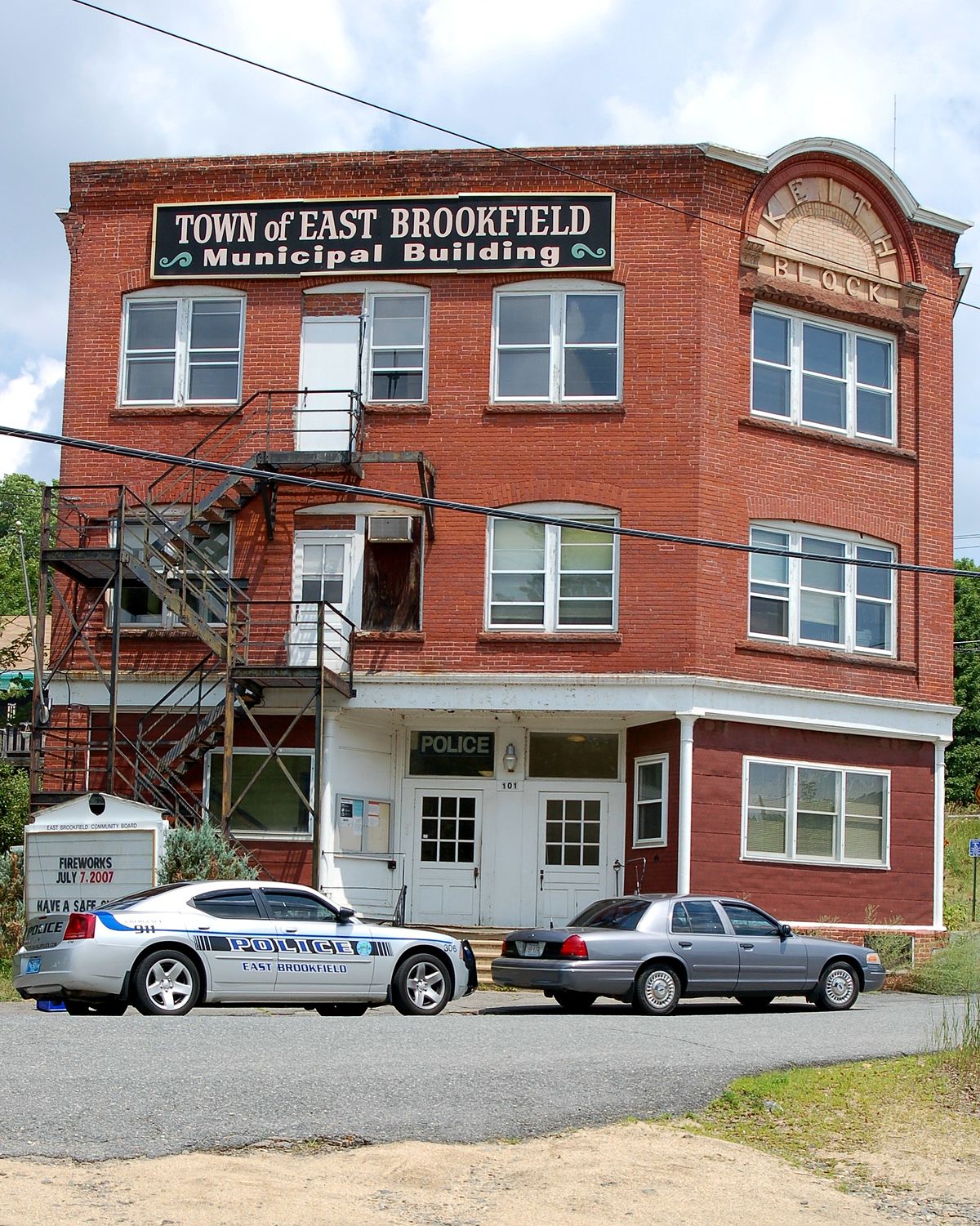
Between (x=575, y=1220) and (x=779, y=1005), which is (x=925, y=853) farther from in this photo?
(x=575, y=1220)

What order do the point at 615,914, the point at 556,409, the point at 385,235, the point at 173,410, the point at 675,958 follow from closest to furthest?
the point at 675,958
the point at 615,914
the point at 556,409
the point at 385,235
the point at 173,410

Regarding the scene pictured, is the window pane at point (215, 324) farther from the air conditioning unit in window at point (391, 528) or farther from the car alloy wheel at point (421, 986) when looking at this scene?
the car alloy wheel at point (421, 986)

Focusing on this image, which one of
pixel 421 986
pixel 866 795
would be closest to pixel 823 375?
pixel 866 795

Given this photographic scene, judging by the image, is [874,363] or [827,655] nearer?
[827,655]

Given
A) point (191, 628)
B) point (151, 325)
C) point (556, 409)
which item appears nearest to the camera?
point (191, 628)

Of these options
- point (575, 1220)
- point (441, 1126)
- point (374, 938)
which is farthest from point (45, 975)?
point (575, 1220)

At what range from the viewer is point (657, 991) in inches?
709

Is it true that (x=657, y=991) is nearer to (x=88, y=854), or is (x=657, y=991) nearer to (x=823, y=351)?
(x=88, y=854)

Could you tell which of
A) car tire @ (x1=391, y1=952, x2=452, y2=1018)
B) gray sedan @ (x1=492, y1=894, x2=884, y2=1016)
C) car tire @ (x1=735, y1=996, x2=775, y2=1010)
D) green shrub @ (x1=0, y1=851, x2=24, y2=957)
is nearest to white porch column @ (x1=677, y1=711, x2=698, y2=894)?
car tire @ (x1=735, y1=996, x2=775, y2=1010)

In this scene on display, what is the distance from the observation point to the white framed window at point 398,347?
1021 inches

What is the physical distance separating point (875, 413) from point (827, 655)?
428 centimetres

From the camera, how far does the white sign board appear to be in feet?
61.7

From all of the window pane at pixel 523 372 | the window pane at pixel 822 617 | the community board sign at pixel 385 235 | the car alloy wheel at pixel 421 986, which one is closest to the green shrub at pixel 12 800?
the community board sign at pixel 385 235

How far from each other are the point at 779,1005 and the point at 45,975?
9.55 meters
